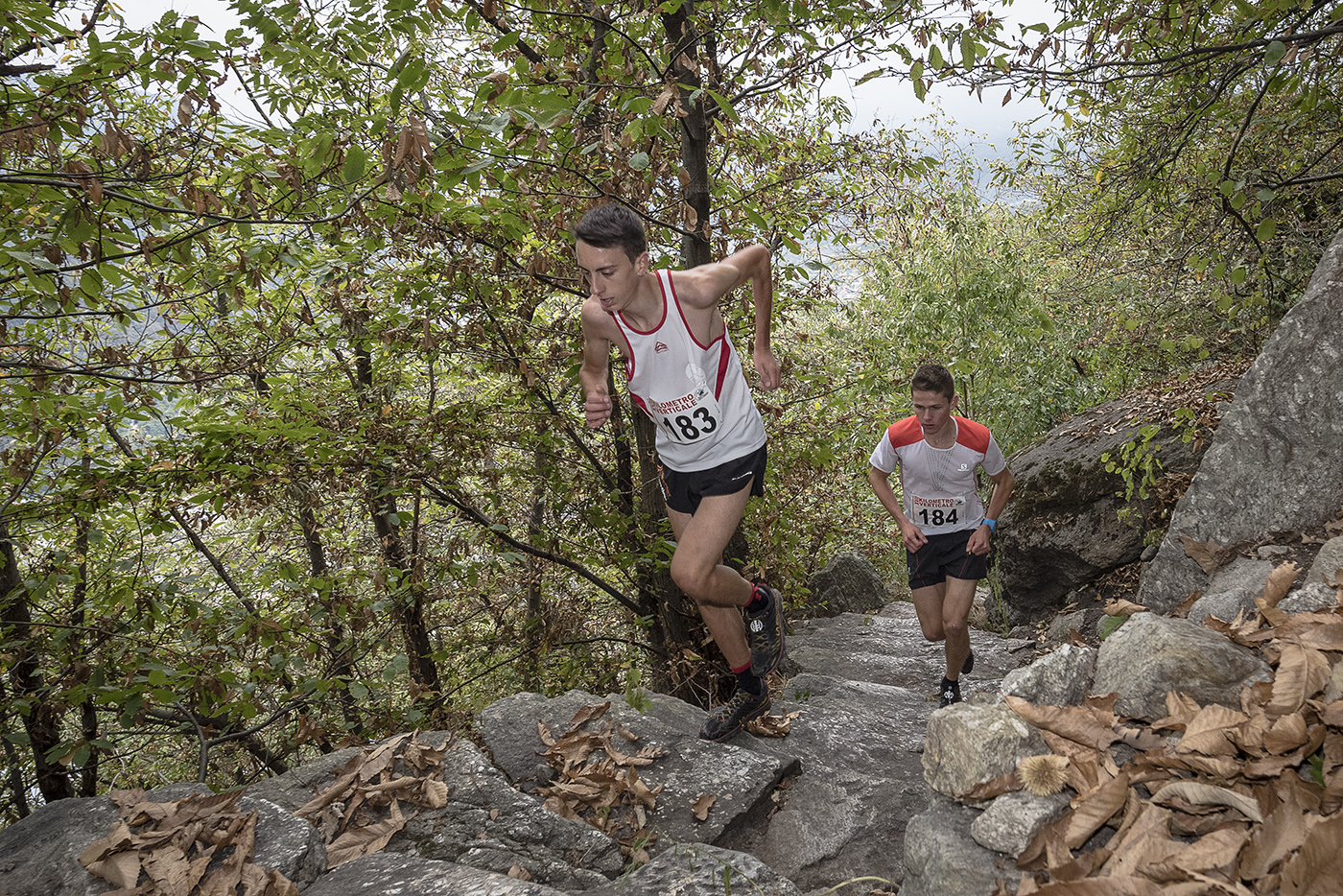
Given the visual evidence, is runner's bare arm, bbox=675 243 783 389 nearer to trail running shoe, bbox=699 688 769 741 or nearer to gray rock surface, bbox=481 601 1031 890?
trail running shoe, bbox=699 688 769 741

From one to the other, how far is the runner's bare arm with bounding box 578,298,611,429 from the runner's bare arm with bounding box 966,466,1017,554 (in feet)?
7.50

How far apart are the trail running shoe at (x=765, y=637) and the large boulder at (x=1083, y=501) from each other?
335 centimetres

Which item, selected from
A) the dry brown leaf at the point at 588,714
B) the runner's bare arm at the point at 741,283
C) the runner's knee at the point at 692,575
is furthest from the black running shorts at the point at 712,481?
the dry brown leaf at the point at 588,714

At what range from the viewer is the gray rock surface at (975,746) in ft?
6.65

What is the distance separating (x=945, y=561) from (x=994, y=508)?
425mm

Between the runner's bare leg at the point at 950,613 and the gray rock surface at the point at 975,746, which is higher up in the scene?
the gray rock surface at the point at 975,746

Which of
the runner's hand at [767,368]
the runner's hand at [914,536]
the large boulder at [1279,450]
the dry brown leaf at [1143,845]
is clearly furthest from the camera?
the runner's hand at [914,536]

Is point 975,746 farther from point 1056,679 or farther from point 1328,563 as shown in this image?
point 1328,563

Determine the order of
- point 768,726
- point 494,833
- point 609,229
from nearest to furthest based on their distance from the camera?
point 494,833
point 609,229
point 768,726

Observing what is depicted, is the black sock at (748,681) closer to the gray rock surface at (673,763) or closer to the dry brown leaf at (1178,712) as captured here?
the gray rock surface at (673,763)

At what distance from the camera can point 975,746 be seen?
2059 mm

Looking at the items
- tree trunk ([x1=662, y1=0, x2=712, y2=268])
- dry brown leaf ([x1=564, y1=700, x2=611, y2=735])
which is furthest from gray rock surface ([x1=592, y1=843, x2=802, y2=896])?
tree trunk ([x1=662, y1=0, x2=712, y2=268])

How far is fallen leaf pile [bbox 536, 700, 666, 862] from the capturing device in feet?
9.25

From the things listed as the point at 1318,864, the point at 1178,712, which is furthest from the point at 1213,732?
the point at 1318,864
